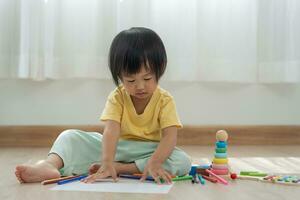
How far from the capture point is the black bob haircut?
4.17ft

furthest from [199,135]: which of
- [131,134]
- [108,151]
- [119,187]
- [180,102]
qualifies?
[119,187]

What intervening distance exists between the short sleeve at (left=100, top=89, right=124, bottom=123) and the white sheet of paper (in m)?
0.20

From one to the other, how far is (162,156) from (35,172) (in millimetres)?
310

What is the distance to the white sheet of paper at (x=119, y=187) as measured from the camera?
1135 millimetres

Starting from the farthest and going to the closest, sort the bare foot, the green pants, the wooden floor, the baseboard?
the baseboard → the green pants → the bare foot → the wooden floor

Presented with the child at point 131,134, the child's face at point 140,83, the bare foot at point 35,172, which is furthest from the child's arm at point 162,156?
the bare foot at point 35,172

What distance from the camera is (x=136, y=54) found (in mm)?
1272

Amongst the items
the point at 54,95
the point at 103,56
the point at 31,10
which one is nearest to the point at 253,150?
the point at 103,56

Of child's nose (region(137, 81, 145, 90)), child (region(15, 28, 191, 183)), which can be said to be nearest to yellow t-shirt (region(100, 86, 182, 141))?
child (region(15, 28, 191, 183))

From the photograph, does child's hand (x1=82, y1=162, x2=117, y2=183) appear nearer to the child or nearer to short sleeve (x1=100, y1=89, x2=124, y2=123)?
the child

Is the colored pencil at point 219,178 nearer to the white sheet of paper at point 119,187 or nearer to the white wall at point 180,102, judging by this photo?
the white sheet of paper at point 119,187

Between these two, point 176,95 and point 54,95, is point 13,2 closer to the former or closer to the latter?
point 54,95

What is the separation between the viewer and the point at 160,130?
140 centimetres

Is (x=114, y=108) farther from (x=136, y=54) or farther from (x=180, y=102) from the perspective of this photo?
(x=180, y=102)
